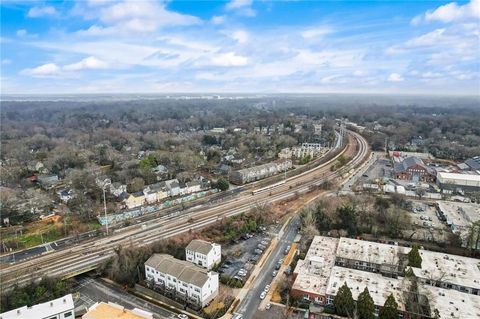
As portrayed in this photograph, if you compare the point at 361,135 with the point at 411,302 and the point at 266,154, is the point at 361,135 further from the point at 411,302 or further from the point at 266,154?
the point at 411,302

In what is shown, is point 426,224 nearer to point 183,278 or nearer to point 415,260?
point 415,260

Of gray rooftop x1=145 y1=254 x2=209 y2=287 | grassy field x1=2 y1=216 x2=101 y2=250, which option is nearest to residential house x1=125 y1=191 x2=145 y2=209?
grassy field x1=2 y1=216 x2=101 y2=250

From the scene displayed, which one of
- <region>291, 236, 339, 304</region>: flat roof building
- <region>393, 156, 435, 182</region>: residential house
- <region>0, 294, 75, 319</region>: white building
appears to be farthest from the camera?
<region>393, 156, 435, 182</region>: residential house

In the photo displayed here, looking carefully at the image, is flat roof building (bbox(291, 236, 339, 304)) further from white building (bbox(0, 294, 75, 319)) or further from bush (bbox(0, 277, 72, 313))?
bush (bbox(0, 277, 72, 313))

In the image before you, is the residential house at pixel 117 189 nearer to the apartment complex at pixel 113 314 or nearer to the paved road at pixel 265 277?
the paved road at pixel 265 277

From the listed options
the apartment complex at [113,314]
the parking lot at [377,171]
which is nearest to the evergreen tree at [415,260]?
the apartment complex at [113,314]
